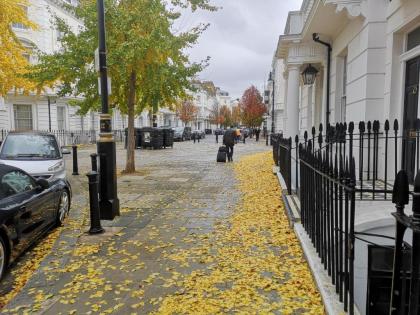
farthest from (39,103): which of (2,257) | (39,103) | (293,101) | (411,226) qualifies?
(411,226)

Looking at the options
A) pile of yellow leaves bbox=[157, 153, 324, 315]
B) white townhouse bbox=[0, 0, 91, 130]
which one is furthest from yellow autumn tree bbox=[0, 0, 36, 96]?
white townhouse bbox=[0, 0, 91, 130]

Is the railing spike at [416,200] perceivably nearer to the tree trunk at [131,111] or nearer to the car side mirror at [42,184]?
the car side mirror at [42,184]

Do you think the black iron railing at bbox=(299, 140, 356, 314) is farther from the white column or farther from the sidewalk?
the white column

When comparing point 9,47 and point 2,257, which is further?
point 9,47

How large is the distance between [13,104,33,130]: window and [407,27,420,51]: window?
31251 mm

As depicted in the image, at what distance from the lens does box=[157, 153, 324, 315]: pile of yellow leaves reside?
11.5 feet

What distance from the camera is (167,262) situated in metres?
4.66

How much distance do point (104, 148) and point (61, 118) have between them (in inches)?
1200

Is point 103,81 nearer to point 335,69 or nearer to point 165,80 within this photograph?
point 165,80

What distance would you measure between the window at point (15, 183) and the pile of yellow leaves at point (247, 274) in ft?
7.75

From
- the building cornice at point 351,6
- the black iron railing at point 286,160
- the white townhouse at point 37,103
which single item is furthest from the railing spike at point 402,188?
the white townhouse at point 37,103

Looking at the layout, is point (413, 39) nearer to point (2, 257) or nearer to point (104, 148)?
point (104, 148)

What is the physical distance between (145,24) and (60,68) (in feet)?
9.54

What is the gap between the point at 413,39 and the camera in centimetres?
708
